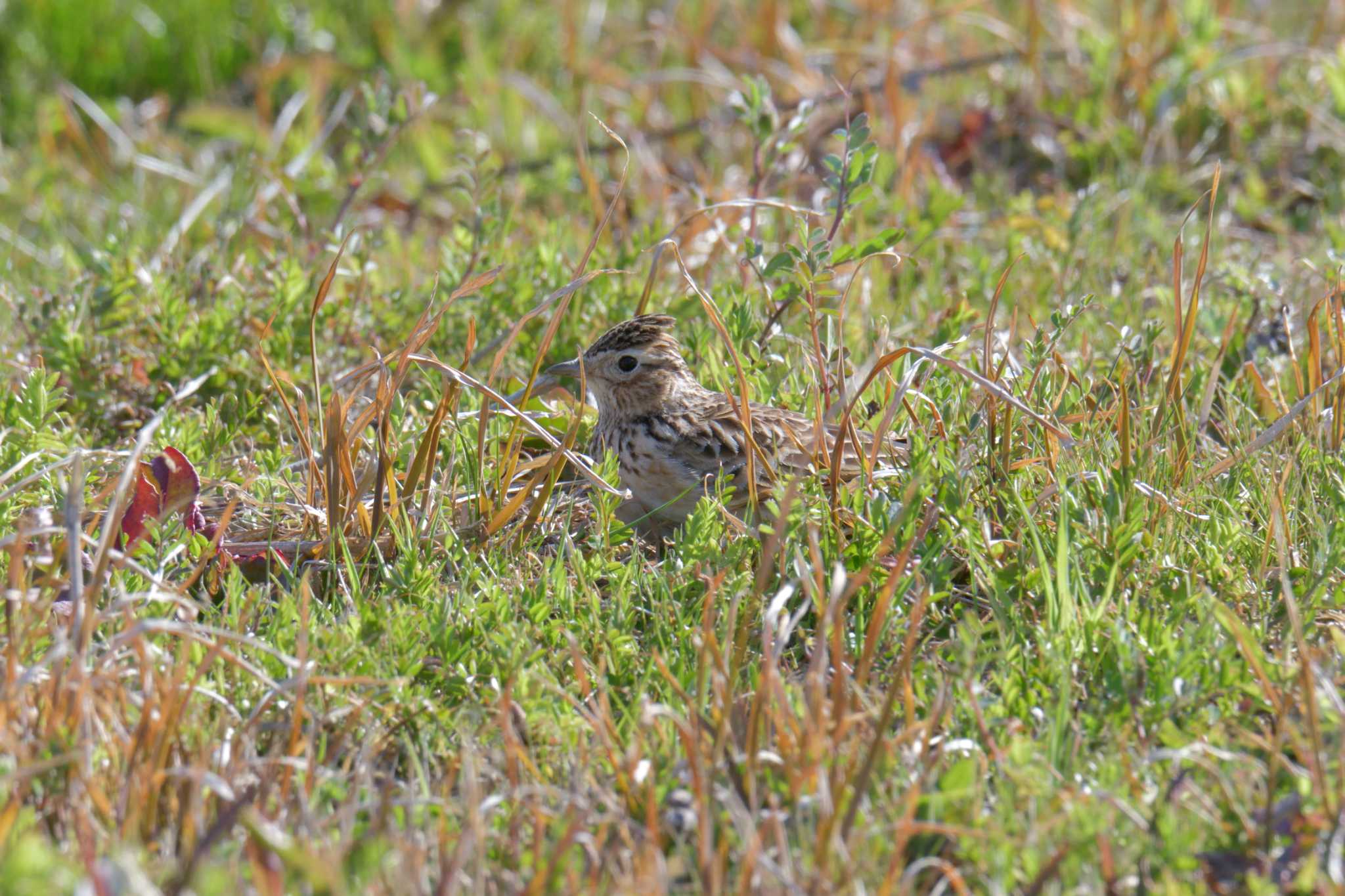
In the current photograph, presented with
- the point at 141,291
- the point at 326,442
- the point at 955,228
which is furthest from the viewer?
the point at 955,228

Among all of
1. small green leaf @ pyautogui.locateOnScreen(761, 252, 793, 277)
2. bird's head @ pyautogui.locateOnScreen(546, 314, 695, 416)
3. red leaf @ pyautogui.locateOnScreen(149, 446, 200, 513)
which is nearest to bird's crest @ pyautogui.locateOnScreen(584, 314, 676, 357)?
bird's head @ pyautogui.locateOnScreen(546, 314, 695, 416)

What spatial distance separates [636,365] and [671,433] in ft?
1.00

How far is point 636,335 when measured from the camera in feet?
14.9

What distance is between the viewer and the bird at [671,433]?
4.13m

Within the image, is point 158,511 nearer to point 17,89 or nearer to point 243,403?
point 243,403

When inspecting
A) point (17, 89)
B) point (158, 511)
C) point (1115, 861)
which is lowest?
point (1115, 861)

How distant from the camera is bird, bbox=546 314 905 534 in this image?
13.6 feet

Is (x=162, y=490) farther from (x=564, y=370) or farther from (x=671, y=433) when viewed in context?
(x=671, y=433)

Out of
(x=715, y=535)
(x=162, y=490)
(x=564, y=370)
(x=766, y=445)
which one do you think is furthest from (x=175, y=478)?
(x=766, y=445)

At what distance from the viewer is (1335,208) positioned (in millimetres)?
6223

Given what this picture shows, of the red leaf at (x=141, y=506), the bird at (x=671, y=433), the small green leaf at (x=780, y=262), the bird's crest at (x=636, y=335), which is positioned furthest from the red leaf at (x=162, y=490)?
the small green leaf at (x=780, y=262)

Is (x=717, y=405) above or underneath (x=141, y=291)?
underneath

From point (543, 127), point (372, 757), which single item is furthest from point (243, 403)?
point (543, 127)

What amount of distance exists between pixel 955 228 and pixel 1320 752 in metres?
3.71
